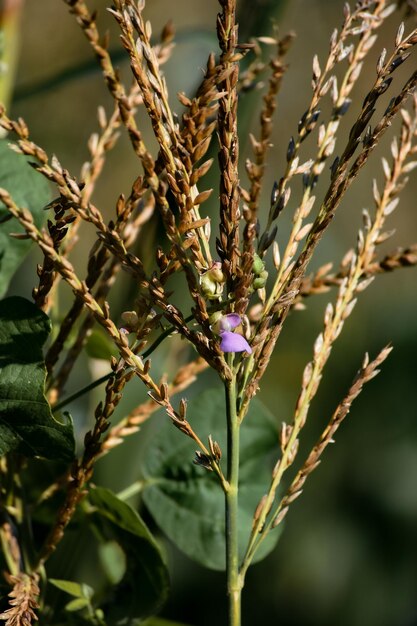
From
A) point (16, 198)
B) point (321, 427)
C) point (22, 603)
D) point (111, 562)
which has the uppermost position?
point (16, 198)

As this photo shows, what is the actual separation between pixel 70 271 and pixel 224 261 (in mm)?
54

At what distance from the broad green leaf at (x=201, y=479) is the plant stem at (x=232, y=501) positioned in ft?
0.43

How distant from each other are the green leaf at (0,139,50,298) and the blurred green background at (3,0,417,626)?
18.0 inches

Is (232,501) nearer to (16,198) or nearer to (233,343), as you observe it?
(233,343)

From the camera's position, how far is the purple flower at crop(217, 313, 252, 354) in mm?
270

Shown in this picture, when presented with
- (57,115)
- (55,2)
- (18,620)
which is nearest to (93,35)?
(18,620)

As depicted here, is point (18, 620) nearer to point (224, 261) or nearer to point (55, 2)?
point (224, 261)

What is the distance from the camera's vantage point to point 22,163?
1.32 ft

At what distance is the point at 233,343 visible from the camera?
0.27m

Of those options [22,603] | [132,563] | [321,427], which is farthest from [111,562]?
[321,427]

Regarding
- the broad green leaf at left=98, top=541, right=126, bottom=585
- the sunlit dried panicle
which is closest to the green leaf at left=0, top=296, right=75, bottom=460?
the sunlit dried panicle

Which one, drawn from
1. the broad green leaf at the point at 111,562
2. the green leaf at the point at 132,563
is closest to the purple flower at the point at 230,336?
the green leaf at the point at 132,563

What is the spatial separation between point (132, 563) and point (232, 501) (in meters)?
0.13

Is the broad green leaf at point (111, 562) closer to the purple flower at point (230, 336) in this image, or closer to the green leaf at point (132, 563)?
the green leaf at point (132, 563)
